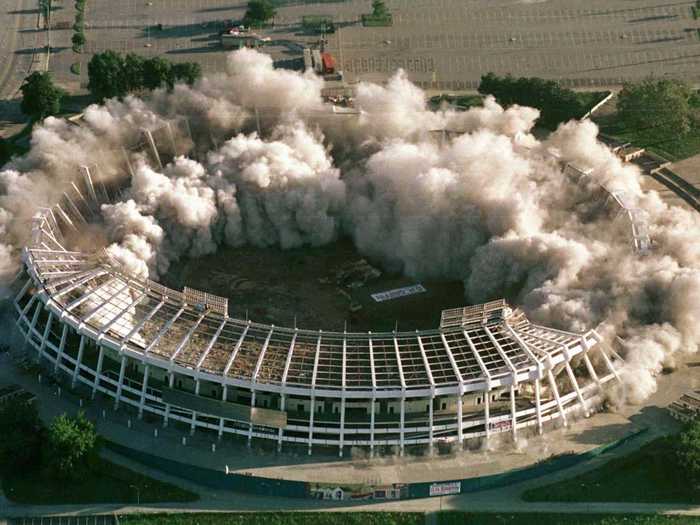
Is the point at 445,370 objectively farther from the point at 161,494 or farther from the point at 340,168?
the point at 340,168

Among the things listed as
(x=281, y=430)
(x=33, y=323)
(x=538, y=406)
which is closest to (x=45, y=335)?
(x=33, y=323)

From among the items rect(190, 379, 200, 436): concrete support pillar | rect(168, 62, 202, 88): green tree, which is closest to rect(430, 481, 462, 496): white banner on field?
rect(190, 379, 200, 436): concrete support pillar

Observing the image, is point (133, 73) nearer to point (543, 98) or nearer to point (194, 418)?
point (543, 98)

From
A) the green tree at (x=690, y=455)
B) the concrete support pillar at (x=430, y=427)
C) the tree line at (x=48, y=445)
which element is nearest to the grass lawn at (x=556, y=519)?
the green tree at (x=690, y=455)

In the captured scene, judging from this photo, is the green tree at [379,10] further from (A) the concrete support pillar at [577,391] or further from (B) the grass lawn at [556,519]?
(B) the grass lawn at [556,519]

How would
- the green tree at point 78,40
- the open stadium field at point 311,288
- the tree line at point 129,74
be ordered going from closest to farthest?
the open stadium field at point 311,288
the tree line at point 129,74
the green tree at point 78,40

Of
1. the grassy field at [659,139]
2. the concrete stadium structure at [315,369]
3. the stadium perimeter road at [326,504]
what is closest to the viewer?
the stadium perimeter road at [326,504]

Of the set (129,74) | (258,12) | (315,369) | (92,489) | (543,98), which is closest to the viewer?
(92,489)
